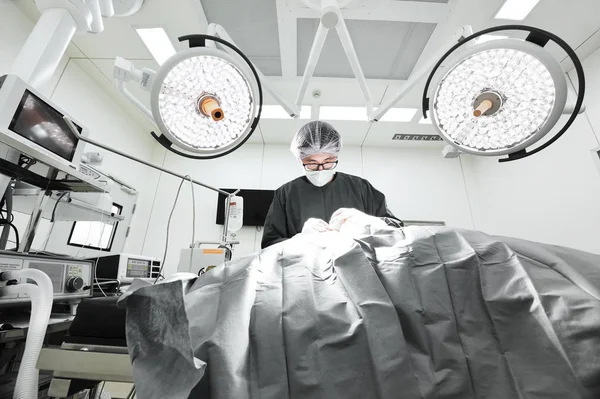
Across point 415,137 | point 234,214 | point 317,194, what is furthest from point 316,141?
point 415,137

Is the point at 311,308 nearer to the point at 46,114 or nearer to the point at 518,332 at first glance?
the point at 518,332

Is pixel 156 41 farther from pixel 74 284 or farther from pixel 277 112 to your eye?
pixel 74 284

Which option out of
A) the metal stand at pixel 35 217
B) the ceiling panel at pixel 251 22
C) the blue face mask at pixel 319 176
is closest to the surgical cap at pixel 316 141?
the blue face mask at pixel 319 176

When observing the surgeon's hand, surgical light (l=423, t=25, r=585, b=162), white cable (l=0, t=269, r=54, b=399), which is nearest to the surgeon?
the surgeon's hand

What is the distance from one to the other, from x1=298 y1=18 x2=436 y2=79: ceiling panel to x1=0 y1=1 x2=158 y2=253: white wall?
6.11 ft

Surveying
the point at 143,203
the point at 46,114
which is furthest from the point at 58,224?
the point at 46,114

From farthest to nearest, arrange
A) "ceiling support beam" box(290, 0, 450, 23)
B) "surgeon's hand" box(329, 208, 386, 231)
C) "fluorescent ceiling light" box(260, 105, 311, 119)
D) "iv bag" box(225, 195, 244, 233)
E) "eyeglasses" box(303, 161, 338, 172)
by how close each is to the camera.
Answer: "fluorescent ceiling light" box(260, 105, 311, 119), "iv bag" box(225, 195, 244, 233), "ceiling support beam" box(290, 0, 450, 23), "eyeglasses" box(303, 161, 338, 172), "surgeon's hand" box(329, 208, 386, 231)

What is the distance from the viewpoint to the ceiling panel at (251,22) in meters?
1.82

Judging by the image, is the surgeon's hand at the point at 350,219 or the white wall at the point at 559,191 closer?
the surgeon's hand at the point at 350,219

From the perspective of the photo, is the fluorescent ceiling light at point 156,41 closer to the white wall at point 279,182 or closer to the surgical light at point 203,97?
the white wall at point 279,182

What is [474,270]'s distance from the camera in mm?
515

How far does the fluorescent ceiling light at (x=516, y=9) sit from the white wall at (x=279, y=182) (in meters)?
1.86

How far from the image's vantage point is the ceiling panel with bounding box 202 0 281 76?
1.82 m

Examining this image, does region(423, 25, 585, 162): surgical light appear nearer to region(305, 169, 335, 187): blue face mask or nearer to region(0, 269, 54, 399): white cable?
region(305, 169, 335, 187): blue face mask
